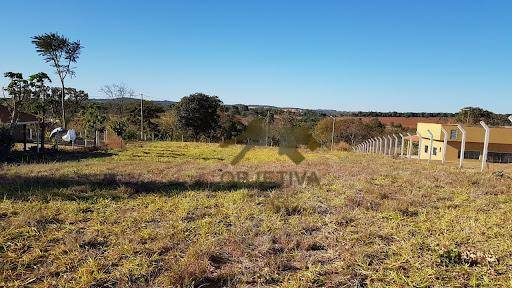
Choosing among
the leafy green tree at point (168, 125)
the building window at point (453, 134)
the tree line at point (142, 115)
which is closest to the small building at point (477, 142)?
the building window at point (453, 134)

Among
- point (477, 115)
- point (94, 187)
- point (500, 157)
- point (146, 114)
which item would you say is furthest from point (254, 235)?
point (477, 115)

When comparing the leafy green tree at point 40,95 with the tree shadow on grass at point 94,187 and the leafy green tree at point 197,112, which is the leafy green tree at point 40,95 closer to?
the leafy green tree at point 197,112

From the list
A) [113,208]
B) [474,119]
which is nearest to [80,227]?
[113,208]

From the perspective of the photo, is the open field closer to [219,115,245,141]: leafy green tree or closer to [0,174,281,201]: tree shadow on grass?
[0,174,281,201]: tree shadow on grass

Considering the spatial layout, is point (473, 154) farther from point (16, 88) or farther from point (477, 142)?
point (16, 88)

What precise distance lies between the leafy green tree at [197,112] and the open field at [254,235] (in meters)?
33.2

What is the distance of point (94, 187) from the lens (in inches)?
281

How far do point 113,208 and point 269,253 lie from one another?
296 cm

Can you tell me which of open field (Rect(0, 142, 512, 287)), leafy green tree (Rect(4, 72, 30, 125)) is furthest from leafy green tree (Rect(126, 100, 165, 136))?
open field (Rect(0, 142, 512, 287))

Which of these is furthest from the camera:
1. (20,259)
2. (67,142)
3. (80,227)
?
(67,142)

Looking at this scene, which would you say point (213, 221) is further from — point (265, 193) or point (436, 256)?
point (436, 256)

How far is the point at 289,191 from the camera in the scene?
7113 millimetres

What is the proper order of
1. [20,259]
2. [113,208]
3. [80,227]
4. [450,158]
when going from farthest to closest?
[450,158] → [113,208] → [80,227] → [20,259]

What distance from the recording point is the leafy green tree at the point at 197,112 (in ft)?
132
